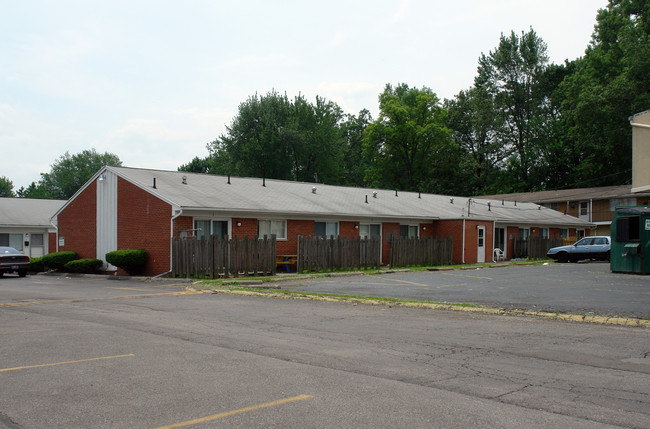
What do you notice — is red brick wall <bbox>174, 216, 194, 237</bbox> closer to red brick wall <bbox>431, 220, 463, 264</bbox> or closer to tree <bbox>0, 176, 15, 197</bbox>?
red brick wall <bbox>431, 220, 463, 264</bbox>

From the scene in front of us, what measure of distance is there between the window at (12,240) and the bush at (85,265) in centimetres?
1236

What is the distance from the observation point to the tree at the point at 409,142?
69188mm

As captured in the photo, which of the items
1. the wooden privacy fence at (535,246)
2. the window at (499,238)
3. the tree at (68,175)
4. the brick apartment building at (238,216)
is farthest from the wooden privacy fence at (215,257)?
the tree at (68,175)

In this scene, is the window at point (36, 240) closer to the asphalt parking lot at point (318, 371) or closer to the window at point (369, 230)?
the window at point (369, 230)

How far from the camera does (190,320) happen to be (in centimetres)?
1212

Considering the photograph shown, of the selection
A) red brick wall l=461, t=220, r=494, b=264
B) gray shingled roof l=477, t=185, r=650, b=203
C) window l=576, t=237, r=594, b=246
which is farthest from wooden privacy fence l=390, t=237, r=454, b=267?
gray shingled roof l=477, t=185, r=650, b=203

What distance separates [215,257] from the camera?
76.3ft

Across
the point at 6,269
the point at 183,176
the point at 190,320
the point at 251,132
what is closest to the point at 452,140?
the point at 251,132

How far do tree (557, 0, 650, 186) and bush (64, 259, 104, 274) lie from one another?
150 ft

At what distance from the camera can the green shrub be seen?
3102cm

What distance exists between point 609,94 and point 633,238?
35.0 metres

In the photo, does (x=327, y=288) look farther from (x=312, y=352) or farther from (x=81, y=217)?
(x=81, y=217)

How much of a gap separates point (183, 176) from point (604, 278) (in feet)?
65.5

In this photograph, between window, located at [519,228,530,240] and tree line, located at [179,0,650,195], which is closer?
window, located at [519,228,530,240]
